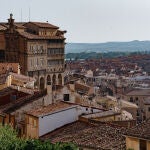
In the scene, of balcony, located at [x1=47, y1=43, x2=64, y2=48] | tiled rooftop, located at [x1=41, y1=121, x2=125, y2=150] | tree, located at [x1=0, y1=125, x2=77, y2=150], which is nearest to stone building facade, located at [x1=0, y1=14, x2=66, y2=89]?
balcony, located at [x1=47, y1=43, x2=64, y2=48]

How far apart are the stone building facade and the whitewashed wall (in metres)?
54.0

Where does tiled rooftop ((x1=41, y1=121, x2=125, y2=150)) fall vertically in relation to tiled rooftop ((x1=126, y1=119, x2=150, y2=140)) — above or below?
below

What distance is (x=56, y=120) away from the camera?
129 ft

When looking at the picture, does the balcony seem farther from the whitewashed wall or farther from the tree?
the tree

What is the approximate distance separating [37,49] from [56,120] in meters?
60.9

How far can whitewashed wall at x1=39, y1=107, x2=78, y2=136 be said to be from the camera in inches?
1524

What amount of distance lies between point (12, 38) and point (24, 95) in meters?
49.3

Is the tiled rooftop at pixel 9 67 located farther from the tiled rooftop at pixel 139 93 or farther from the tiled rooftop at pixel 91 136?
the tiled rooftop at pixel 91 136

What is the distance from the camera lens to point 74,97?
163 feet

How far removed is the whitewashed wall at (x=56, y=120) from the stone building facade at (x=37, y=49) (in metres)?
54.0

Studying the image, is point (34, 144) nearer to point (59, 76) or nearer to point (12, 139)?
point (12, 139)

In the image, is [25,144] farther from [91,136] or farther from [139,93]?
[139,93]

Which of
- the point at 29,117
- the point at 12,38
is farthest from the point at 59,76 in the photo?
the point at 29,117

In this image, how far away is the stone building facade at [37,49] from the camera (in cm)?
9681
